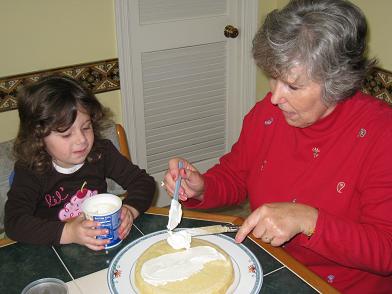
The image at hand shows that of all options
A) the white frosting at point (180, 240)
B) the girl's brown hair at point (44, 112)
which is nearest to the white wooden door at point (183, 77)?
the girl's brown hair at point (44, 112)

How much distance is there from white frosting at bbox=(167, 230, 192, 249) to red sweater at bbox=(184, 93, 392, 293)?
11.3 inches

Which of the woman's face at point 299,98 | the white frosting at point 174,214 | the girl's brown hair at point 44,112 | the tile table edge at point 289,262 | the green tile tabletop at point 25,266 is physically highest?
the woman's face at point 299,98

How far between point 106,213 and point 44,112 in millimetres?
482

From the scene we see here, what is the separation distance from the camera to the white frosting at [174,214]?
1273mm

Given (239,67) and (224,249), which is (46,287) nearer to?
(224,249)

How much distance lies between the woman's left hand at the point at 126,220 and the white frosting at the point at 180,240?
0.17 m

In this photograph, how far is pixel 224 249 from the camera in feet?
4.06

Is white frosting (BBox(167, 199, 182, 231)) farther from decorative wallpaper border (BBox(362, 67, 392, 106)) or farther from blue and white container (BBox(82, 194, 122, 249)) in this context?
decorative wallpaper border (BBox(362, 67, 392, 106))

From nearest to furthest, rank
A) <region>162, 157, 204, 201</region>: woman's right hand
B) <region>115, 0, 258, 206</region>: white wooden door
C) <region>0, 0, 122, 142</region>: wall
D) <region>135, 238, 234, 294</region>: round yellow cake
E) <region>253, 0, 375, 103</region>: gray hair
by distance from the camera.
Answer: <region>135, 238, 234, 294</region>: round yellow cake → <region>253, 0, 375, 103</region>: gray hair → <region>162, 157, 204, 201</region>: woman's right hand → <region>0, 0, 122, 142</region>: wall → <region>115, 0, 258, 206</region>: white wooden door

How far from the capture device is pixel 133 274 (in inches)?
45.3

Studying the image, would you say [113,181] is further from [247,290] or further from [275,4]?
[275,4]

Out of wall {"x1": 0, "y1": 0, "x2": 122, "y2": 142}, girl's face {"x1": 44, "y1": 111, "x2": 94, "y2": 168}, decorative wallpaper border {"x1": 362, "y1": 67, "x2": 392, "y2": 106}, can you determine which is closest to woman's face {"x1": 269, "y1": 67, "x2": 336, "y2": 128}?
girl's face {"x1": 44, "y1": 111, "x2": 94, "y2": 168}

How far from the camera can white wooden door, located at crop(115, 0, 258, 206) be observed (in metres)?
2.62

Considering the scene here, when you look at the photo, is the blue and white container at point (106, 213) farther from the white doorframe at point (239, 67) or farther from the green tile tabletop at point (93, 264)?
the white doorframe at point (239, 67)
